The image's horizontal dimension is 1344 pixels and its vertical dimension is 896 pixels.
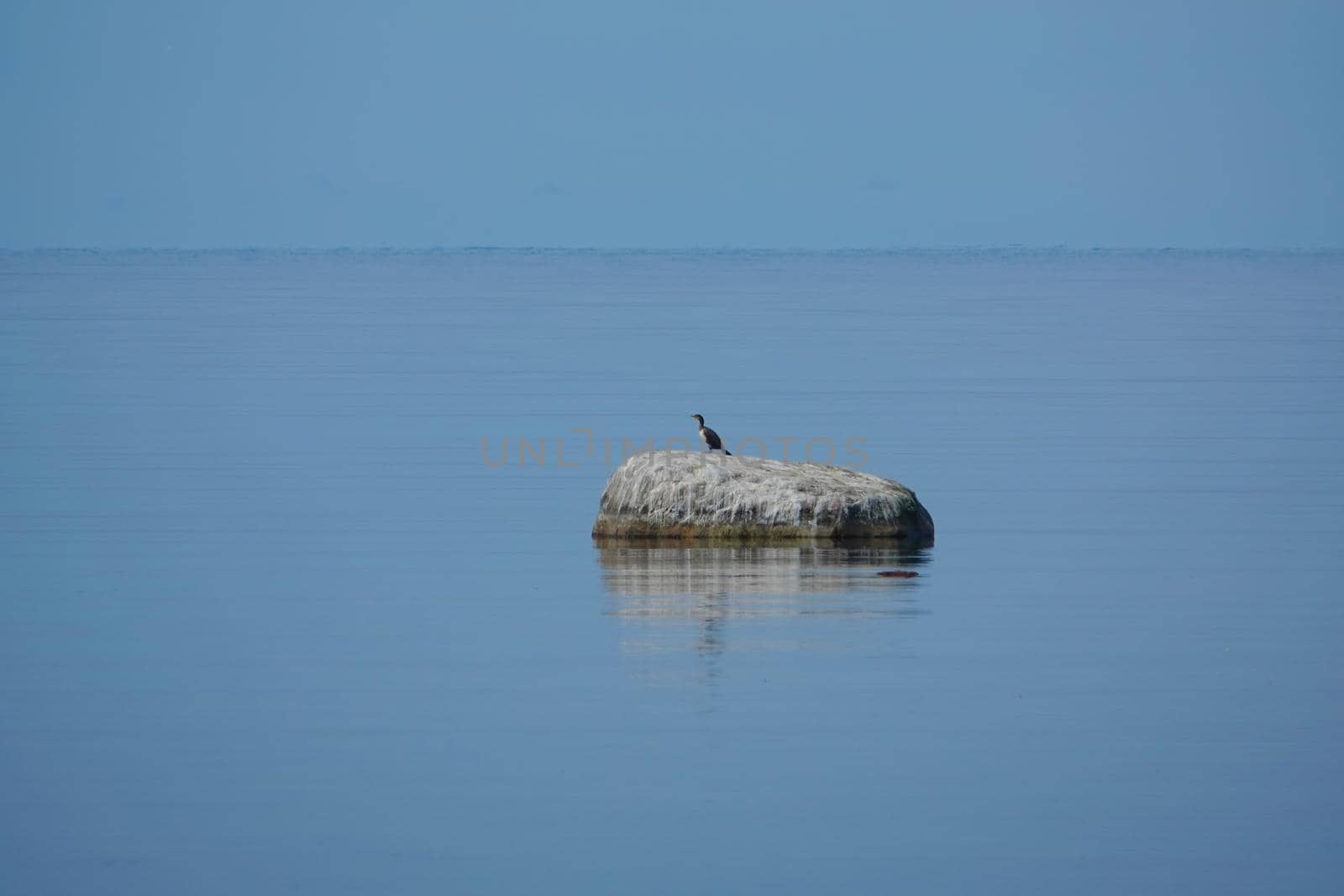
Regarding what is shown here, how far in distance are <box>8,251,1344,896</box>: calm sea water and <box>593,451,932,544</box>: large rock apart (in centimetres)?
44

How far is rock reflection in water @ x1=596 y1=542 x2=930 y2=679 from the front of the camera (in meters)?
17.6

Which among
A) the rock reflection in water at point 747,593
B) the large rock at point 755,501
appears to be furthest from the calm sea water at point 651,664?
the large rock at point 755,501

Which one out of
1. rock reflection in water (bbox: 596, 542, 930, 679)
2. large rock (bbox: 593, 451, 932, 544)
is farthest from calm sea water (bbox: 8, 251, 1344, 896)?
large rock (bbox: 593, 451, 932, 544)

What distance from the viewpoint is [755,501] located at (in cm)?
2208

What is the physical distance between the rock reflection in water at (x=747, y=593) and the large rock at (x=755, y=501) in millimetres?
280

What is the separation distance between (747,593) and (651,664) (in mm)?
2891

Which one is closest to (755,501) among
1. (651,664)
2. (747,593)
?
(747,593)

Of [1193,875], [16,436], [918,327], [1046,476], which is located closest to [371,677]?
[1193,875]

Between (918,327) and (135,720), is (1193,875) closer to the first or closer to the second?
(135,720)

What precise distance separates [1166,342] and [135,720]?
172 ft

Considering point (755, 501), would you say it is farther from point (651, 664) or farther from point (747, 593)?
point (651, 664)

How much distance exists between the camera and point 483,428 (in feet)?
122

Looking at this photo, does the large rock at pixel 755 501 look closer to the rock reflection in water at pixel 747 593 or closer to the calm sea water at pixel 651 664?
the rock reflection in water at pixel 747 593

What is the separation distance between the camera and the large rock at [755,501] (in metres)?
22.0
